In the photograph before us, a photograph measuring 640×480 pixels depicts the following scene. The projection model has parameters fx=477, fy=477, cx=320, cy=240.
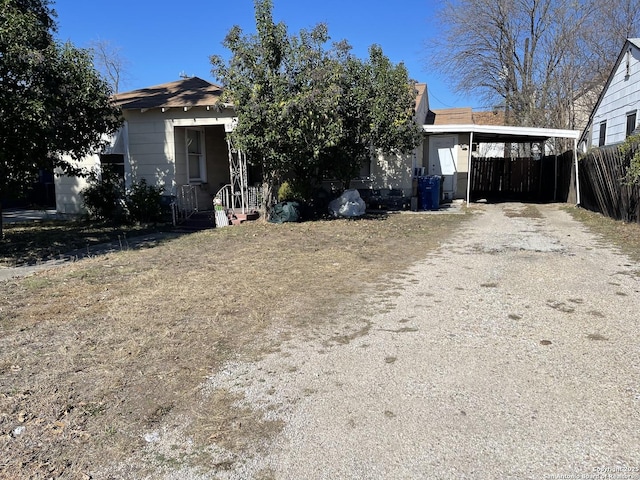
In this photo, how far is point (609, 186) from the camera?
12.0 meters

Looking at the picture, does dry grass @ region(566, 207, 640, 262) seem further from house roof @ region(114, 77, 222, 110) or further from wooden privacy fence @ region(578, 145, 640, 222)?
house roof @ region(114, 77, 222, 110)

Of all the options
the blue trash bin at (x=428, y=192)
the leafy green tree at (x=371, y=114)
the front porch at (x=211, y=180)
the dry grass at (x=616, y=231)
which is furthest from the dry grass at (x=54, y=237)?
the dry grass at (x=616, y=231)

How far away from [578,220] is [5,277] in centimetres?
1234

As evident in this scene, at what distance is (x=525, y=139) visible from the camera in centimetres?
1936

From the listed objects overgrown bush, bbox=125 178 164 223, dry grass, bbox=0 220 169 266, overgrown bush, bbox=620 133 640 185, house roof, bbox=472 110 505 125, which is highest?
house roof, bbox=472 110 505 125

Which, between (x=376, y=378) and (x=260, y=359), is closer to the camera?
(x=376, y=378)

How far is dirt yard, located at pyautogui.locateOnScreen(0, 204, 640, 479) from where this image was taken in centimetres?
262

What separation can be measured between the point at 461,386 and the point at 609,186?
10.9 m

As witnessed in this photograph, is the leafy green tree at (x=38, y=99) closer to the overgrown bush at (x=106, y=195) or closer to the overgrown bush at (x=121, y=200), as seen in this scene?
the overgrown bush at (x=121, y=200)

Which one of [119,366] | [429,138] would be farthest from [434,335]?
[429,138]

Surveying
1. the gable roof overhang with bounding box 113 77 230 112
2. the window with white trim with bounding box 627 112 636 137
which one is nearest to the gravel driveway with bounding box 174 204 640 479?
the gable roof overhang with bounding box 113 77 230 112

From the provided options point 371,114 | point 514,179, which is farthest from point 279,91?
point 514,179

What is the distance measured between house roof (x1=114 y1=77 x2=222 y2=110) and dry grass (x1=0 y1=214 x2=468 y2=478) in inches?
222

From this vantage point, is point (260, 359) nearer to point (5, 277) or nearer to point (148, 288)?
point (148, 288)
